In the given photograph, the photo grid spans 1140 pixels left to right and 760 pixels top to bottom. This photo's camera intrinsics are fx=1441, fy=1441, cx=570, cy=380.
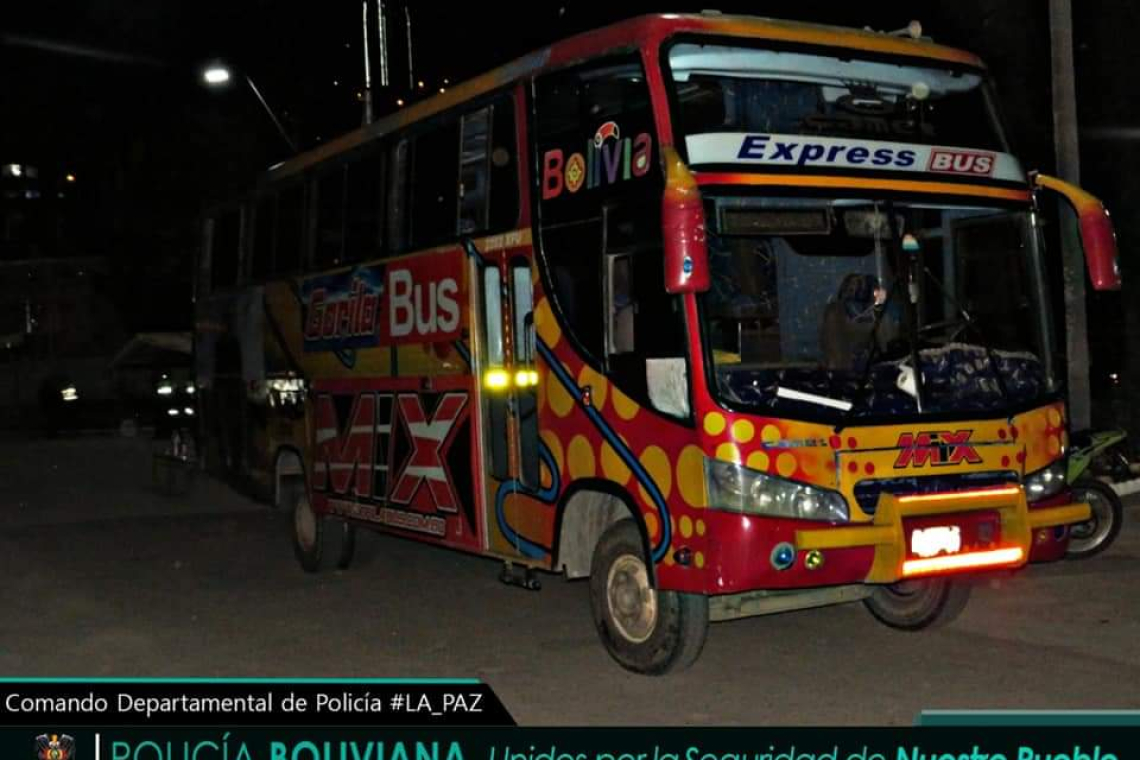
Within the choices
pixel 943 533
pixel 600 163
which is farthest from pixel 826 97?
pixel 943 533

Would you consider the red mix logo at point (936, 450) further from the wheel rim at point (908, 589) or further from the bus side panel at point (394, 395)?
the bus side panel at point (394, 395)

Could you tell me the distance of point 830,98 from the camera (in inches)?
322

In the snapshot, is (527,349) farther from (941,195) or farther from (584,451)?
(941,195)

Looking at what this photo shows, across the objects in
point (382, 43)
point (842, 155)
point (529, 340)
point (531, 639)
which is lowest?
point (531, 639)

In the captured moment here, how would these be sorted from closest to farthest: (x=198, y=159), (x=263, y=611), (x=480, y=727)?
(x=480, y=727), (x=263, y=611), (x=198, y=159)

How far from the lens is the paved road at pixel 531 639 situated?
749cm

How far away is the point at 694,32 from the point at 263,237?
277 inches

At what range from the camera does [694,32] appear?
25.1ft

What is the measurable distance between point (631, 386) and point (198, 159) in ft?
139

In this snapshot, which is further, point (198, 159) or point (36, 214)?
point (36, 214)

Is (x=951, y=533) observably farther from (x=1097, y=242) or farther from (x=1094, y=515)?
(x=1094, y=515)

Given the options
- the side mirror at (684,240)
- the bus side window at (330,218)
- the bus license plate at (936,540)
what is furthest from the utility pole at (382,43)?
the bus license plate at (936,540)

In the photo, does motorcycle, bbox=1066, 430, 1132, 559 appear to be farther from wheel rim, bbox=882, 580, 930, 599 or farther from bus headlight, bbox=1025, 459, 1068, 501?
bus headlight, bbox=1025, 459, 1068, 501

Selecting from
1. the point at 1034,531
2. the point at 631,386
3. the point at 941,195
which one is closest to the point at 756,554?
the point at 631,386
